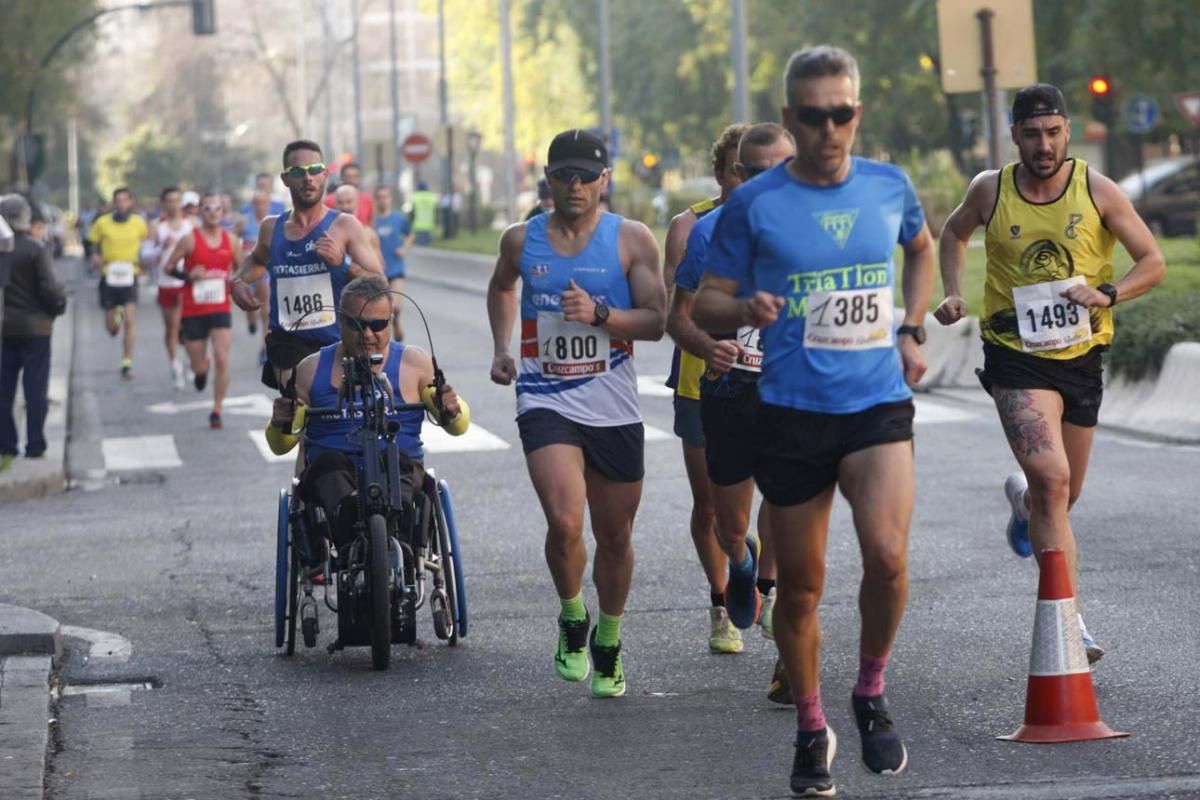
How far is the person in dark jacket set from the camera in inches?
614

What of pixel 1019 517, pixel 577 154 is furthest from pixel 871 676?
pixel 1019 517

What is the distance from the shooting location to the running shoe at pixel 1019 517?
28.3ft

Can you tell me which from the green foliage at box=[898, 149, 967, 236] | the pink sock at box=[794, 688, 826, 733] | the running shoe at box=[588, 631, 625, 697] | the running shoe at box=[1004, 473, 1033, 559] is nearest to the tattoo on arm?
the running shoe at box=[1004, 473, 1033, 559]

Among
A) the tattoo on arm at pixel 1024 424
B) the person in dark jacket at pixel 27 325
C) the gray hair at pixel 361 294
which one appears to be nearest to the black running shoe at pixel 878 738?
the tattoo on arm at pixel 1024 424

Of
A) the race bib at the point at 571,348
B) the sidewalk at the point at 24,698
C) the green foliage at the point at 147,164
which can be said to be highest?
the green foliage at the point at 147,164

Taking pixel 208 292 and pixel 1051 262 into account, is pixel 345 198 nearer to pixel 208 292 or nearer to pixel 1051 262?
pixel 208 292

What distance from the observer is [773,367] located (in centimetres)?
620

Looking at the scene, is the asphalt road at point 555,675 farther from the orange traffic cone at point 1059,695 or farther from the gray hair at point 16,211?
the gray hair at point 16,211

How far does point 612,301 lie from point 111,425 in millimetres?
12465

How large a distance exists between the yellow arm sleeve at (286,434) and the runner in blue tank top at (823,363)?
263 centimetres

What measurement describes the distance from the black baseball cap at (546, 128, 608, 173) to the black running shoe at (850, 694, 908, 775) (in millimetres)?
2099

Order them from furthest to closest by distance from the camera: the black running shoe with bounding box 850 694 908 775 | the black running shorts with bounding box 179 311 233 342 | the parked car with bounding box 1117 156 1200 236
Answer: the parked car with bounding box 1117 156 1200 236 → the black running shorts with bounding box 179 311 233 342 → the black running shoe with bounding box 850 694 908 775

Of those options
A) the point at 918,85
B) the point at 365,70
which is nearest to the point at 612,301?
the point at 918,85

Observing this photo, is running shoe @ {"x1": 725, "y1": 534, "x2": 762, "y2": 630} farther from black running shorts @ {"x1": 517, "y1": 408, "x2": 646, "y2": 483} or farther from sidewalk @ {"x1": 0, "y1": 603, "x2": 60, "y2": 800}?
sidewalk @ {"x1": 0, "y1": 603, "x2": 60, "y2": 800}
